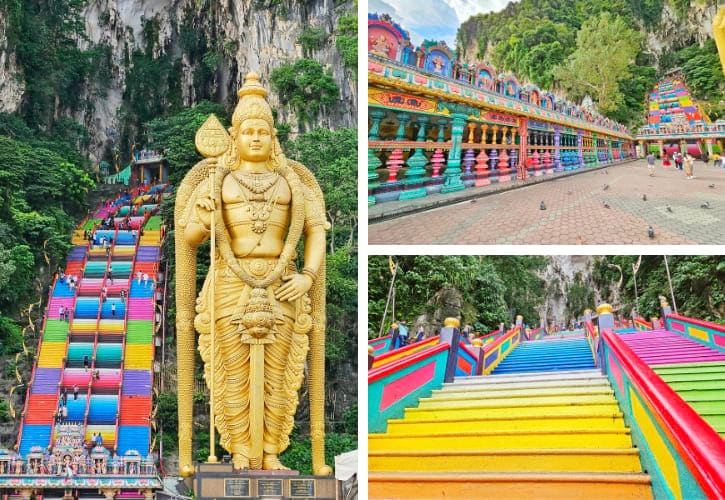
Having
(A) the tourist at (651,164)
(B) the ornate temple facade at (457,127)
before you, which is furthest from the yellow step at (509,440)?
(A) the tourist at (651,164)

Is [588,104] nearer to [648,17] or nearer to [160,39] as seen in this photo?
[648,17]

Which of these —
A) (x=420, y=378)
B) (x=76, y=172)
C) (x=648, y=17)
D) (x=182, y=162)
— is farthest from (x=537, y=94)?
(x=76, y=172)

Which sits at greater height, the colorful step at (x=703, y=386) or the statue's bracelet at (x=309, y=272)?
the statue's bracelet at (x=309, y=272)

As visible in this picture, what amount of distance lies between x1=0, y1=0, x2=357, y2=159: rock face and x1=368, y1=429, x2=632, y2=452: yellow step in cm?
378

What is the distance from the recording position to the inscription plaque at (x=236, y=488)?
395 centimetres

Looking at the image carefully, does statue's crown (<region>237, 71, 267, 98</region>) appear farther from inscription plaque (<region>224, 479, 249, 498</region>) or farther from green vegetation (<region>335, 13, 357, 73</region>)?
green vegetation (<region>335, 13, 357, 73</region>)

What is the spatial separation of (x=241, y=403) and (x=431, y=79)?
8.71 feet

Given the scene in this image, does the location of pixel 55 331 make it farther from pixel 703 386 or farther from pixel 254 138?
pixel 703 386

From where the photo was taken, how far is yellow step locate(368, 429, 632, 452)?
3443 millimetres

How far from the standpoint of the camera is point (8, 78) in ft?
22.1

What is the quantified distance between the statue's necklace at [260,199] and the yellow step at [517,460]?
1.55 metres

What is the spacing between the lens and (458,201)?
5246mm

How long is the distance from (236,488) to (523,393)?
1746mm

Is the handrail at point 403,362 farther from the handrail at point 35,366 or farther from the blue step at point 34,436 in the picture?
the handrail at point 35,366
